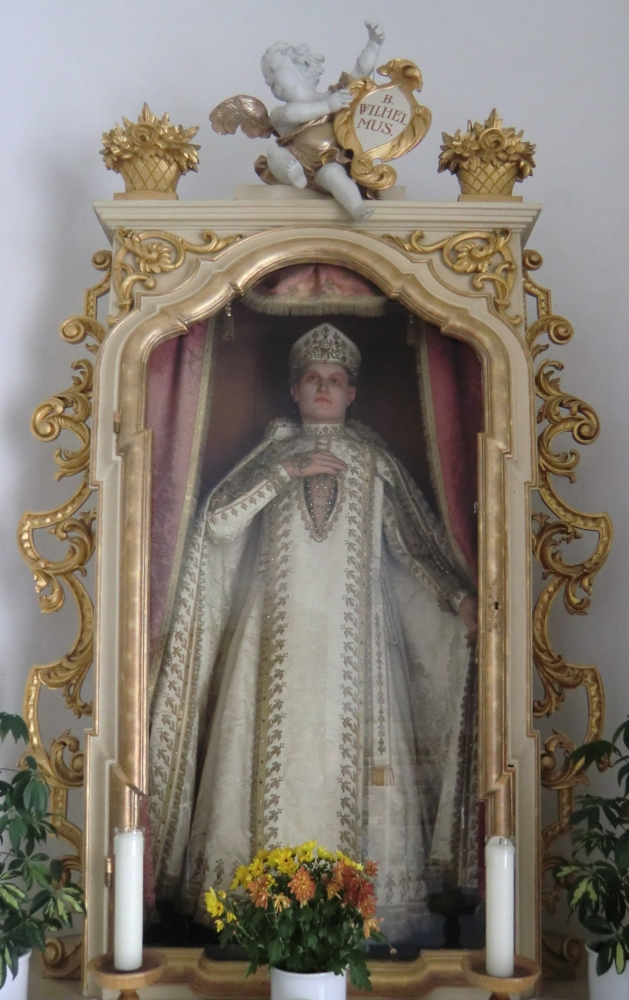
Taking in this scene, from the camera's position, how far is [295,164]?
2.01 m

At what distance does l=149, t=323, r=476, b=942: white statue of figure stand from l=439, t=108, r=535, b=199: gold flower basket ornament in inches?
14.1

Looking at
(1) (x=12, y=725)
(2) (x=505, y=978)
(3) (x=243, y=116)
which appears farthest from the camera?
(3) (x=243, y=116)

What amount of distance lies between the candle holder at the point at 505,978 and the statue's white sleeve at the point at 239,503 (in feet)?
2.48

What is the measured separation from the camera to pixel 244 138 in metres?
2.41

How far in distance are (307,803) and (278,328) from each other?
2.56 feet

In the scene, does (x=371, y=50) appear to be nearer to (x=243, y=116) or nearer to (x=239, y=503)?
(x=243, y=116)

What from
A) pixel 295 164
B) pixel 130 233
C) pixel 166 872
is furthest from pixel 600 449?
pixel 166 872

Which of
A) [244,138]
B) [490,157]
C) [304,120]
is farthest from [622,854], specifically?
[244,138]

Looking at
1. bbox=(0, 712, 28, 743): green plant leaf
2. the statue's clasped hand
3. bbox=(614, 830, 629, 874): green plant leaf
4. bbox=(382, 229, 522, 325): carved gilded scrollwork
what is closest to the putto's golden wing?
bbox=(382, 229, 522, 325): carved gilded scrollwork

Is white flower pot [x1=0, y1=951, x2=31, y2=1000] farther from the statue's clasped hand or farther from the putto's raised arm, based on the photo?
the putto's raised arm

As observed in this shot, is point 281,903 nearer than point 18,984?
Yes

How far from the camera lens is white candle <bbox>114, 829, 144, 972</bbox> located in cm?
157

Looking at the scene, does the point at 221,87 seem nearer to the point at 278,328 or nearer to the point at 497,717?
the point at 278,328

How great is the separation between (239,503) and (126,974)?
749 millimetres
